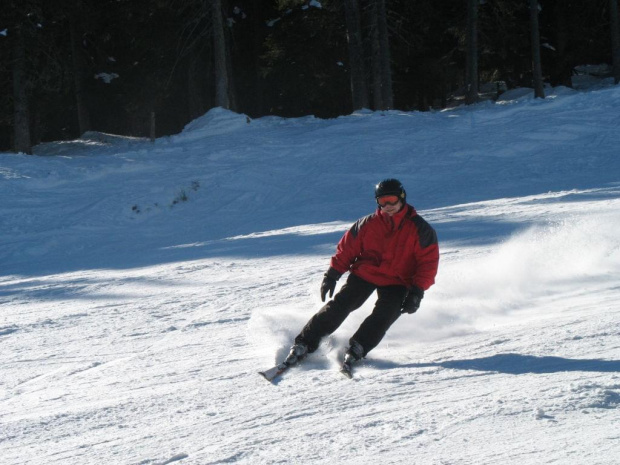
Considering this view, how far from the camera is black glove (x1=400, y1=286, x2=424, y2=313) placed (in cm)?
516

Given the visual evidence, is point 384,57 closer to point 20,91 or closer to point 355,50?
point 355,50

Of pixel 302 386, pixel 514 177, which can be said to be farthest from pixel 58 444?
pixel 514 177

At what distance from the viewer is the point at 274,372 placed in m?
4.96

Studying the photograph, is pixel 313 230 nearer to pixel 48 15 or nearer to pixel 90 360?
pixel 90 360

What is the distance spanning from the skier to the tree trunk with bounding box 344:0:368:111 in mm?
20340

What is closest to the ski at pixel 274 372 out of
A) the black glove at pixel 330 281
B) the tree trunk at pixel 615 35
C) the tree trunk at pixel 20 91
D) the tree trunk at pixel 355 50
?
the black glove at pixel 330 281

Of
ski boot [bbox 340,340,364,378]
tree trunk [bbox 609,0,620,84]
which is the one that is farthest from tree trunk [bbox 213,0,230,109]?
ski boot [bbox 340,340,364,378]

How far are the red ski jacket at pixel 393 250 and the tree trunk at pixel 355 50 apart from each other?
20331 mm

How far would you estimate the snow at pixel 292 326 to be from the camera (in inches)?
150

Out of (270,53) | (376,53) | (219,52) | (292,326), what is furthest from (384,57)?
(292,326)

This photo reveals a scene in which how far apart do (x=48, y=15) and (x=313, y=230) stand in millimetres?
16467

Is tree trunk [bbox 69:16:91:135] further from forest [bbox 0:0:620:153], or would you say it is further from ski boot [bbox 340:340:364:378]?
ski boot [bbox 340:340:364:378]

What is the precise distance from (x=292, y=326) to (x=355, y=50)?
20.4 meters

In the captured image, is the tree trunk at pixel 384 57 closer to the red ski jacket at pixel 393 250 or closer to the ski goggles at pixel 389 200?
the red ski jacket at pixel 393 250
